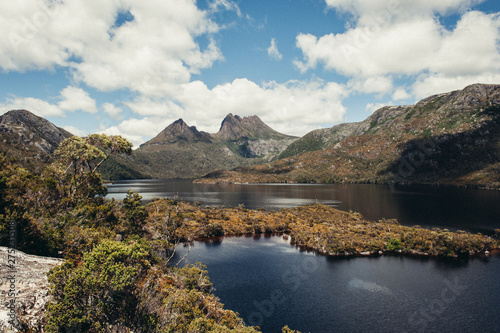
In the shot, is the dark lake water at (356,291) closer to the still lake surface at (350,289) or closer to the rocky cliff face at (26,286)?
the still lake surface at (350,289)

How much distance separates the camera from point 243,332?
3206 cm

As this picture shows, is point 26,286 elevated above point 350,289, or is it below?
above

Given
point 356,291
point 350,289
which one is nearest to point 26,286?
point 350,289

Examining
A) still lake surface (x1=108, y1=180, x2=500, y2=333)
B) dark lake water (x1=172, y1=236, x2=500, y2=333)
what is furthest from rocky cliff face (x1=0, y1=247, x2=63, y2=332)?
still lake surface (x1=108, y1=180, x2=500, y2=333)

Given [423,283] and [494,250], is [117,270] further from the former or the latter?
[494,250]

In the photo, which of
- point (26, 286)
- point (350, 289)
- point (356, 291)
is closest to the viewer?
point (26, 286)

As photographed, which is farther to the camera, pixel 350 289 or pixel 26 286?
pixel 350 289

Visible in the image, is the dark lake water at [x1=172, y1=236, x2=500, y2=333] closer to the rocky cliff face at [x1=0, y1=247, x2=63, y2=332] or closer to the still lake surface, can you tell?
the still lake surface

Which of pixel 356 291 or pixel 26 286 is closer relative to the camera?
pixel 26 286

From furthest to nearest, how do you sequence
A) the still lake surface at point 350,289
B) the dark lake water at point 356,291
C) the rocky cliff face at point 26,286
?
the still lake surface at point 350,289 → the dark lake water at point 356,291 → the rocky cliff face at point 26,286

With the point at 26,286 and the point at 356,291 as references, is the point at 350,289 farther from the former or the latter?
the point at 26,286

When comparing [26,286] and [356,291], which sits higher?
[26,286]

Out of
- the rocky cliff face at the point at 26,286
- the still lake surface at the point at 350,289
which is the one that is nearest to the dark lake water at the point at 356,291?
the still lake surface at the point at 350,289

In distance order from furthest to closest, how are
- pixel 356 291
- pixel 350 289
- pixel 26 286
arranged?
pixel 350 289, pixel 356 291, pixel 26 286
